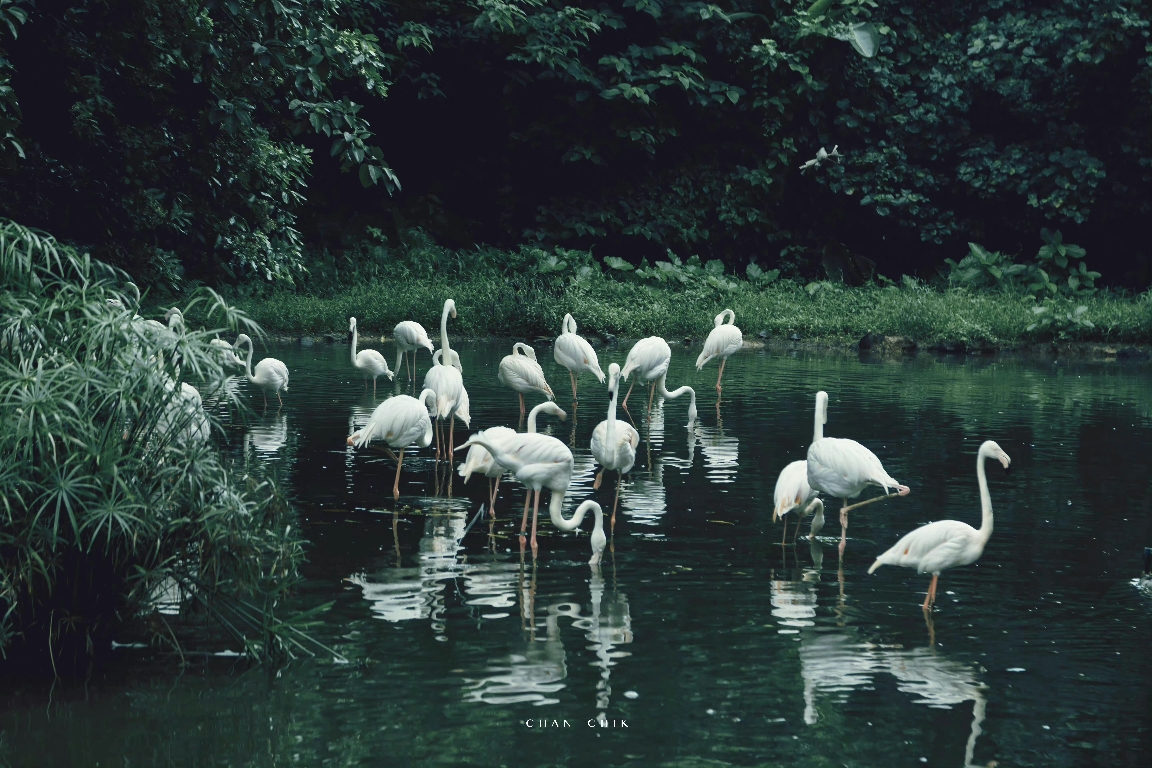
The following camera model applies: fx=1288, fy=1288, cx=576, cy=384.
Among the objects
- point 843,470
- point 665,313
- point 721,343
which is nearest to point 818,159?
point 665,313

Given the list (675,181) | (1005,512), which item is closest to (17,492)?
(1005,512)

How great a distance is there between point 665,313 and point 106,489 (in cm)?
1878

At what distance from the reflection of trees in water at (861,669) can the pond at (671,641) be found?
0.02 m

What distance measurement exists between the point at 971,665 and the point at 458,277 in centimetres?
2111

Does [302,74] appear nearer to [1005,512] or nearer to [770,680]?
[770,680]

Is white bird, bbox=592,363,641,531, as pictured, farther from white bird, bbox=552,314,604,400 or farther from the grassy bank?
the grassy bank

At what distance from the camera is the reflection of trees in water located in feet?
18.1

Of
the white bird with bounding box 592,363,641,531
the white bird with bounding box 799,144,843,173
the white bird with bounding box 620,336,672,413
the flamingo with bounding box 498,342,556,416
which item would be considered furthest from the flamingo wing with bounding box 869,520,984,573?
the white bird with bounding box 799,144,843,173

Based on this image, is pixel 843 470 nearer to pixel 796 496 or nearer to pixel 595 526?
pixel 796 496

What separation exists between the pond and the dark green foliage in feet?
0.92

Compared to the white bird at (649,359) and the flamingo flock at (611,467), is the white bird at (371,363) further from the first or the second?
the flamingo flock at (611,467)

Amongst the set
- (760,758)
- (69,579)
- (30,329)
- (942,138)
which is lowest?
(760,758)

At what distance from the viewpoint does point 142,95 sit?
11070 millimetres

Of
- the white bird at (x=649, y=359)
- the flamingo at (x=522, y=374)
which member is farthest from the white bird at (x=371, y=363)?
the white bird at (x=649, y=359)
